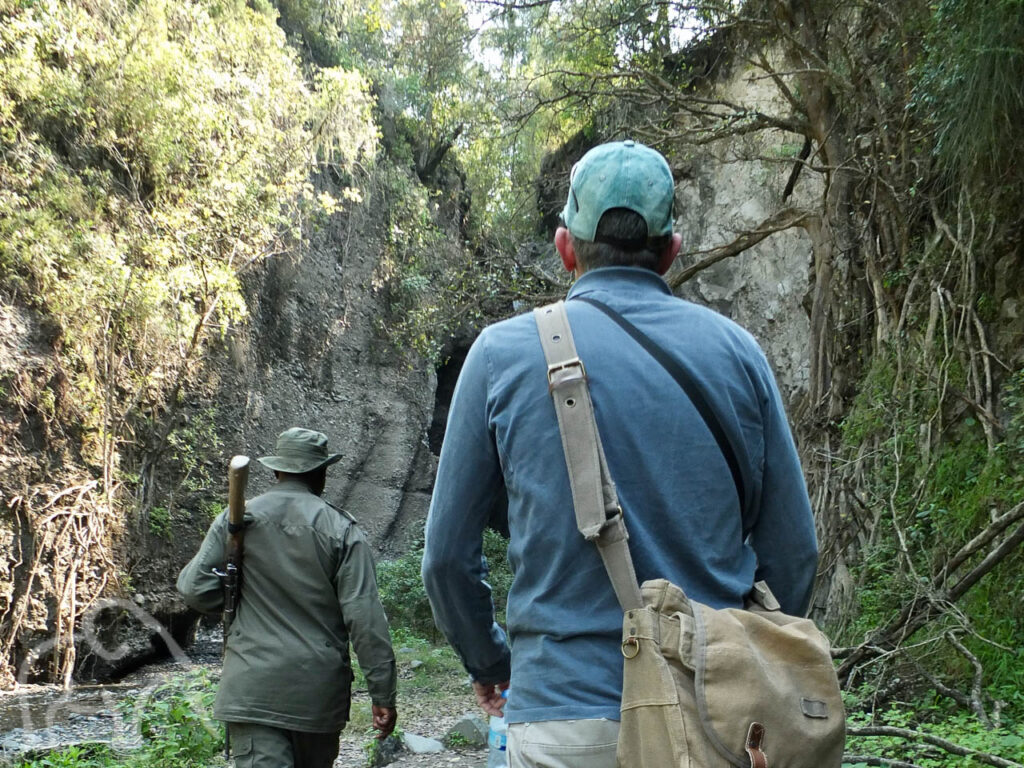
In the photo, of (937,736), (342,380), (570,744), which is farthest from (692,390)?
(342,380)

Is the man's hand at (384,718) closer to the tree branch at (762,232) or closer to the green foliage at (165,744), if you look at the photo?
the green foliage at (165,744)

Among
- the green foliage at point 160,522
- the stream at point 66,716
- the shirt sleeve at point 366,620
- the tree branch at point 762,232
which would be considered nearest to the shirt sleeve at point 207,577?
the shirt sleeve at point 366,620

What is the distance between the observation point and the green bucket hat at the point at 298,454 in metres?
4.11

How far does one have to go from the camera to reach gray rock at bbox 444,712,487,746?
7633 millimetres

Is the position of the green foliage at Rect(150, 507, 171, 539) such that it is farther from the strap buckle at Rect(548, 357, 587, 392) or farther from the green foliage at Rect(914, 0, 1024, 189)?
the strap buckle at Rect(548, 357, 587, 392)

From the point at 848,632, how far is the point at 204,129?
10.2 m

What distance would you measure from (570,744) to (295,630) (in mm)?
2525

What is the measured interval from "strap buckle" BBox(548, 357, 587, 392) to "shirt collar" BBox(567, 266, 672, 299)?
20 centimetres

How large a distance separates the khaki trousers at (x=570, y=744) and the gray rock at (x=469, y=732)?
21.1 feet

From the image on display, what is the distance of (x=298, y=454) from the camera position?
4.13 m

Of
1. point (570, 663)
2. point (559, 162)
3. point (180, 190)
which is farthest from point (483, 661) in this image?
point (559, 162)

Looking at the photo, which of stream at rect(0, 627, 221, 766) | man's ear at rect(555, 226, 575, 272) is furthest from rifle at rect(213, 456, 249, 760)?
stream at rect(0, 627, 221, 766)

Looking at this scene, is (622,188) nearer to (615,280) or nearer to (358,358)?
(615,280)

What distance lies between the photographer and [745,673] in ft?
4.75
